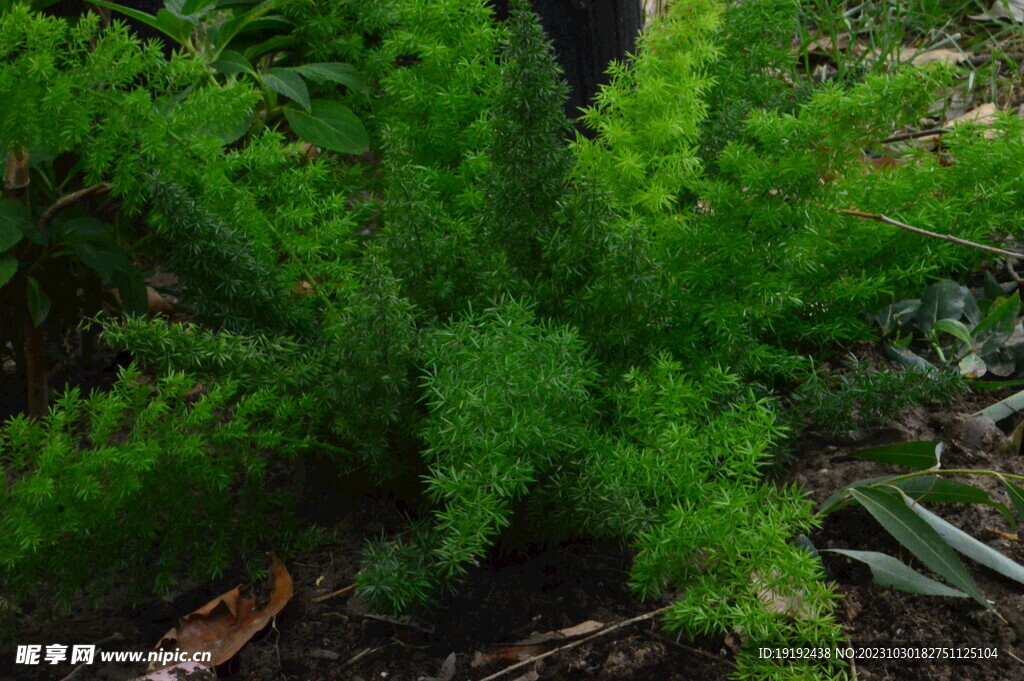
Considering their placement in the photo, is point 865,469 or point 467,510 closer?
point 467,510

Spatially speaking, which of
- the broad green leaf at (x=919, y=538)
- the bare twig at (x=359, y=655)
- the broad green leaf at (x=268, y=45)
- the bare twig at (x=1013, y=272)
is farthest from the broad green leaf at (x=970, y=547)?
the broad green leaf at (x=268, y=45)

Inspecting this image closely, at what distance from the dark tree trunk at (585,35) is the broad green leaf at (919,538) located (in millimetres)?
1132

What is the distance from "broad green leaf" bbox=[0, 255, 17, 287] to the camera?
1780mm

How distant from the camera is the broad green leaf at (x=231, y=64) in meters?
1.96

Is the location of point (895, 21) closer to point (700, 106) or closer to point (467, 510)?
point (700, 106)

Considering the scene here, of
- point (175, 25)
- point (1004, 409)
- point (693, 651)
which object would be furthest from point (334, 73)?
point (1004, 409)

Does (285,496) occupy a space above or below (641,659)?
above

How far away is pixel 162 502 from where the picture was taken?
4.75ft

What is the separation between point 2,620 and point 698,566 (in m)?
1.04

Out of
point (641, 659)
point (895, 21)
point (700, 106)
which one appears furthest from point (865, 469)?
point (895, 21)

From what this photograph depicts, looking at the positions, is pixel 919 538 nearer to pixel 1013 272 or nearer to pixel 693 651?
pixel 693 651

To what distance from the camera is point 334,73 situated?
200cm

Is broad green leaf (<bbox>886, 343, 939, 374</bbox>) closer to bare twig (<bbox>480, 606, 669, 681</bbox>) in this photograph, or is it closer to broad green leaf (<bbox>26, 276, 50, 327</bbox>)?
bare twig (<bbox>480, 606, 669, 681</bbox>)

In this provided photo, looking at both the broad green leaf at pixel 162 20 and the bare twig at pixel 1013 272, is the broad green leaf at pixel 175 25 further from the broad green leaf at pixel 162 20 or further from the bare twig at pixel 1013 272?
the bare twig at pixel 1013 272
